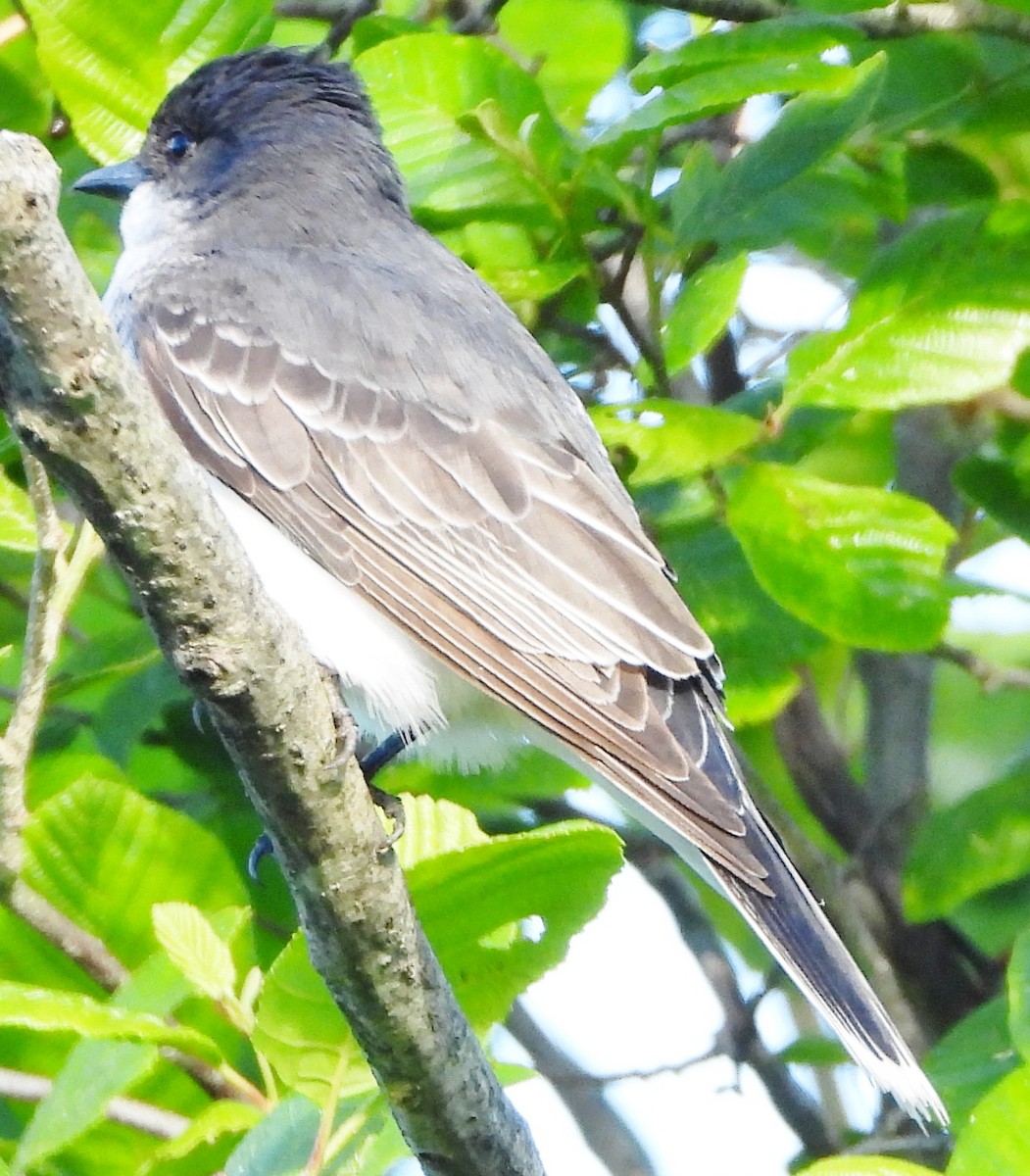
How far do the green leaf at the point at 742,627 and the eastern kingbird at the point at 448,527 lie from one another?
0.79ft

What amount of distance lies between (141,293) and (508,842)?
1662 millimetres

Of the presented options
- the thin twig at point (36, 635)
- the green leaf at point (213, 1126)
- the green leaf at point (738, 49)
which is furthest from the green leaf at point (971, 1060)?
the green leaf at point (738, 49)

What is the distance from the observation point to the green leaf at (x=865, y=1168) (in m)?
2.08

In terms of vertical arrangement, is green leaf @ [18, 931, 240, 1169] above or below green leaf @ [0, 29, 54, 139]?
below

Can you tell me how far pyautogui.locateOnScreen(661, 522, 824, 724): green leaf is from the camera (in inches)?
133

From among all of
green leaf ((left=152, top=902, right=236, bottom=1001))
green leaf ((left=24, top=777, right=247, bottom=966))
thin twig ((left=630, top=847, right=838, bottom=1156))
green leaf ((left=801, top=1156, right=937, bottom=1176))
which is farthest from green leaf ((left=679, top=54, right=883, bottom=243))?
thin twig ((left=630, top=847, right=838, bottom=1156))

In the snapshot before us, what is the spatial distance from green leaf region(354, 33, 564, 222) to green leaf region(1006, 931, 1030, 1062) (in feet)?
4.74

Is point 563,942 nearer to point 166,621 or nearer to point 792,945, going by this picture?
point 792,945

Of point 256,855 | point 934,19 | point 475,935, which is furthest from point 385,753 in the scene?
point 934,19

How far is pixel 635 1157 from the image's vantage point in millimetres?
3857

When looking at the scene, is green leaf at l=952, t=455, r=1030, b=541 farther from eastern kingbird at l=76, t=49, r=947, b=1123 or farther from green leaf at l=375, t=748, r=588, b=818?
green leaf at l=375, t=748, r=588, b=818

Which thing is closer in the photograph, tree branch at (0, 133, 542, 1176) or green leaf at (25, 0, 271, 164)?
tree branch at (0, 133, 542, 1176)

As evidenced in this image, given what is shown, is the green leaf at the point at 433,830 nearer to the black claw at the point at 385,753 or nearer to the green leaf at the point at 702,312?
the black claw at the point at 385,753

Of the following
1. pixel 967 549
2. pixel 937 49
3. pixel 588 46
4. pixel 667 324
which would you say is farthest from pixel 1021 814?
pixel 588 46
